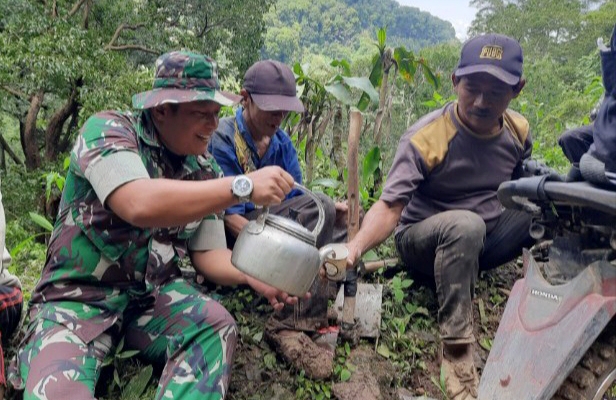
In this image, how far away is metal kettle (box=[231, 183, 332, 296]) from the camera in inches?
75.4

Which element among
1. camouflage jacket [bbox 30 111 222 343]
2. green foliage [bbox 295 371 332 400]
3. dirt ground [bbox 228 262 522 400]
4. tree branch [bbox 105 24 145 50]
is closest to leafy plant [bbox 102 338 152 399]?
camouflage jacket [bbox 30 111 222 343]

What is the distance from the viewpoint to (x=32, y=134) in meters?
11.8

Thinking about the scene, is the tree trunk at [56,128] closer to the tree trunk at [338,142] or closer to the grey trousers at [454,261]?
the tree trunk at [338,142]

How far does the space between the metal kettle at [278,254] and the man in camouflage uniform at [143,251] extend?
13 cm

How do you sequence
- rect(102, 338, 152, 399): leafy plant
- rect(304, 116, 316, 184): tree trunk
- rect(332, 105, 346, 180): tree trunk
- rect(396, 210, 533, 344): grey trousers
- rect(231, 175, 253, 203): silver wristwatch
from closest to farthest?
rect(231, 175, 253, 203): silver wristwatch < rect(102, 338, 152, 399): leafy plant < rect(396, 210, 533, 344): grey trousers < rect(332, 105, 346, 180): tree trunk < rect(304, 116, 316, 184): tree trunk

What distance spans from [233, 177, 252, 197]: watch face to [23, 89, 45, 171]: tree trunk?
10580mm

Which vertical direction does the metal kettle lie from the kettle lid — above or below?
below

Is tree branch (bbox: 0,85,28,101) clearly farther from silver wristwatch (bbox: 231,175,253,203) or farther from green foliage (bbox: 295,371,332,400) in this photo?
silver wristwatch (bbox: 231,175,253,203)

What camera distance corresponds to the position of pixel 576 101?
32.8 ft

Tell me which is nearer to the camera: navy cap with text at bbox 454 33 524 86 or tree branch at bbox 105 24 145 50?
navy cap with text at bbox 454 33 524 86

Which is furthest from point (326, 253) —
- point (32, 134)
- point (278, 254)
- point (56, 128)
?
point (56, 128)

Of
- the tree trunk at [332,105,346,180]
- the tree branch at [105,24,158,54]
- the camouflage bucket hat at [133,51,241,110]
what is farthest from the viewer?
the tree branch at [105,24,158,54]

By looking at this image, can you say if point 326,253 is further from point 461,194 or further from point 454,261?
point 461,194

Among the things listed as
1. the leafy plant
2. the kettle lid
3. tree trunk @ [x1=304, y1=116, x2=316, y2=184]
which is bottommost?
the leafy plant
